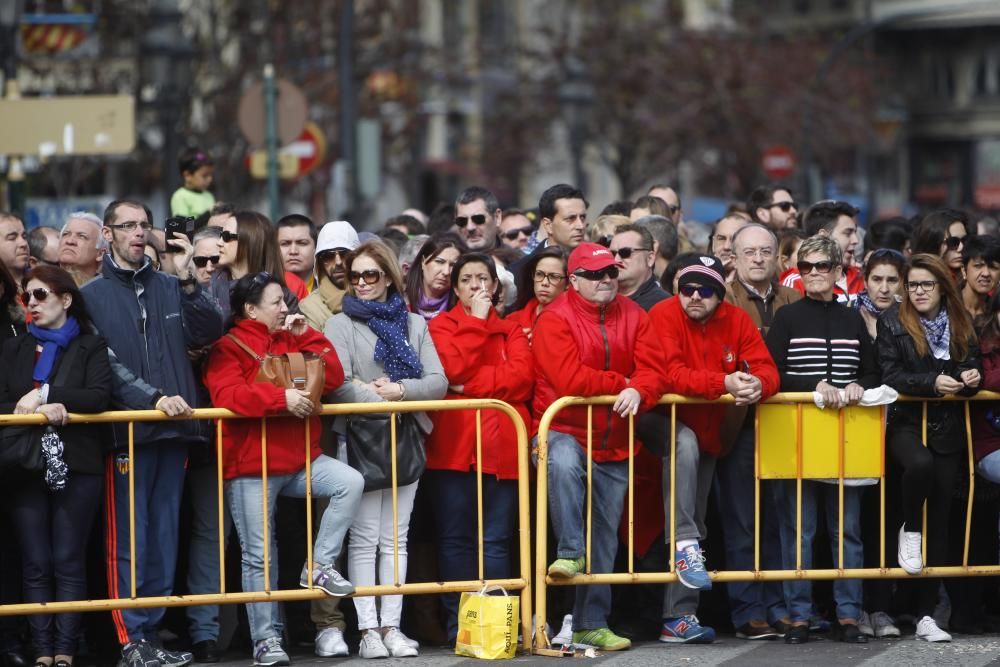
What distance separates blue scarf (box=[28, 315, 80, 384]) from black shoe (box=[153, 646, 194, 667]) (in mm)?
1373

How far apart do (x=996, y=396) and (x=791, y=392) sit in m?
1.01

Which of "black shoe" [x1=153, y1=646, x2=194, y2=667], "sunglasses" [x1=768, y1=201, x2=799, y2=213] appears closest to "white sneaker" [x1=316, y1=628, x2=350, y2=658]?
"black shoe" [x1=153, y1=646, x2=194, y2=667]

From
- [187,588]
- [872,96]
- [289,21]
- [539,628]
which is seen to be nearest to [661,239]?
[539,628]

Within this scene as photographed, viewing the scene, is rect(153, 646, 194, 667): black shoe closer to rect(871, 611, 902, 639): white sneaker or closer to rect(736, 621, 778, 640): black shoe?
rect(736, 621, 778, 640): black shoe

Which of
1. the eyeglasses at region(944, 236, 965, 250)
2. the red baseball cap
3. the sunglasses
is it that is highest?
the sunglasses

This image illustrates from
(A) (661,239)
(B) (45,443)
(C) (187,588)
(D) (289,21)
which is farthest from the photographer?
(D) (289,21)

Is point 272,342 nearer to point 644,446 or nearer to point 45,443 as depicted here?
point 45,443

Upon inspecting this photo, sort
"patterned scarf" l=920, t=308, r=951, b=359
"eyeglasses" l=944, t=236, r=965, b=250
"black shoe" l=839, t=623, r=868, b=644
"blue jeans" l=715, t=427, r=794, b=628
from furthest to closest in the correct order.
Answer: "eyeglasses" l=944, t=236, r=965, b=250
"blue jeans" l=715, t=427, r=794, b=628
"patterned scarf" l=920, t=308, r=951, b=359
"black shoe" l=839, t=623, r=868, b=644

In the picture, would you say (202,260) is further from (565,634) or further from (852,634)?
(852,634)

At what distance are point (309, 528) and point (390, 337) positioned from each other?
980mm

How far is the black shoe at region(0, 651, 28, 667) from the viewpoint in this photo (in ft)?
28.4

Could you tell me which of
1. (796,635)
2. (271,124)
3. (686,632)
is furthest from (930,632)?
(271,124)

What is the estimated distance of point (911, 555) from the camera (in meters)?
9.05

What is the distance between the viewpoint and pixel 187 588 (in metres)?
8.85
